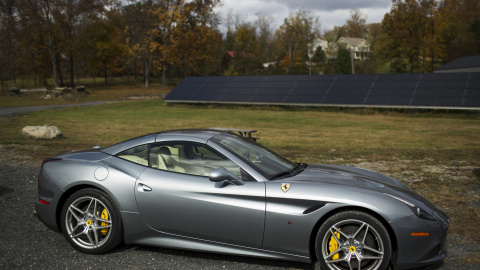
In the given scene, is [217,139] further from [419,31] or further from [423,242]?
[419,31]

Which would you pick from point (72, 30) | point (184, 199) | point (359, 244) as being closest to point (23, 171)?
point (184, 199)

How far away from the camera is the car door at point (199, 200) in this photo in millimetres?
4090

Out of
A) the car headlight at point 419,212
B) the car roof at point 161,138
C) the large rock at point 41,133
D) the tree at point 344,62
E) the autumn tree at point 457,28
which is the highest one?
the autumn tree at point 457,28

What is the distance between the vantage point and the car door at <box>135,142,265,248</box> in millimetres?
4090

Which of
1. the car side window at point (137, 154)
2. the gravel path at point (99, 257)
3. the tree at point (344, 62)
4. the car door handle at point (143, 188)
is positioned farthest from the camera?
the tree at point (344, 62)

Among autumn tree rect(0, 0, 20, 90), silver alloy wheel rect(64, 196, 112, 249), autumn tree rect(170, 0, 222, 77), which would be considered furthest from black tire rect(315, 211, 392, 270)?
autumn tree rect(170, 0, 222, 77)

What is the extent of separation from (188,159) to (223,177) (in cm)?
68

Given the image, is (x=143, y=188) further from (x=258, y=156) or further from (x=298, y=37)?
(x=298, y=37)

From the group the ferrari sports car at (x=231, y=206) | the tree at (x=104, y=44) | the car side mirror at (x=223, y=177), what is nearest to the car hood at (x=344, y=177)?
the ferrari sports car at (x=231, y=206)

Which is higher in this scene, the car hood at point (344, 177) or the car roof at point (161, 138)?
the car roof at point (161, 138)

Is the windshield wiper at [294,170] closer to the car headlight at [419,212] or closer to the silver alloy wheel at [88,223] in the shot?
the car headlight at [419,212]

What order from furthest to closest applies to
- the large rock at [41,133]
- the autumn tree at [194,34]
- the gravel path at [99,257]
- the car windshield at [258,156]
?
the autumn tree at [194,34] → the large rock at [41,133] → the car windshield at [258,156] → the gravel path at [99,257]

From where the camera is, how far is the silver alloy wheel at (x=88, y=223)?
4530 mm

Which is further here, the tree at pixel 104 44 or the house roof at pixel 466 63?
the tree at pixel 104 44
